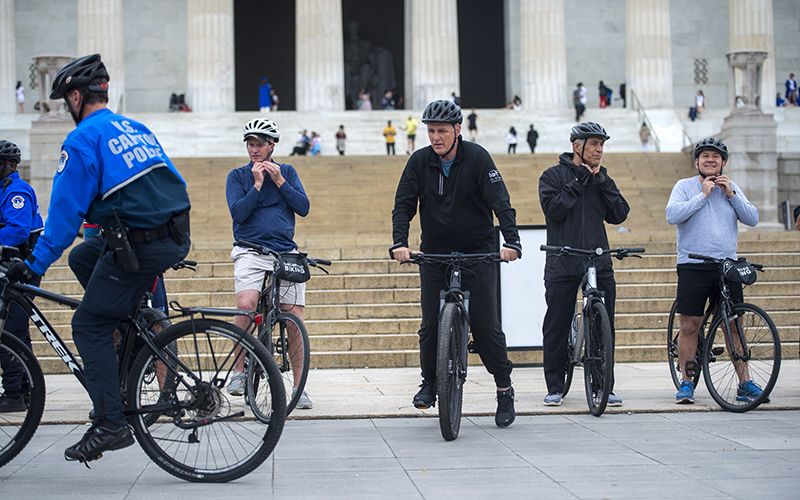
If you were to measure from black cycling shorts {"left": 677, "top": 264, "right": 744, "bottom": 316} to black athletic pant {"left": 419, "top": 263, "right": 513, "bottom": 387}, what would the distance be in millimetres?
1837

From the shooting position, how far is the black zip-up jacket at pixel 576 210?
685 cm

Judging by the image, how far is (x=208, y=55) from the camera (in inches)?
1304

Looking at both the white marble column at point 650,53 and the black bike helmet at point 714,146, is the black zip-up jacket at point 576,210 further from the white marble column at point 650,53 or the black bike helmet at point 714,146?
the white marble column at point 650,53

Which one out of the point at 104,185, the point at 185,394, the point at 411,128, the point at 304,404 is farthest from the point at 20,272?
the point at 411,128

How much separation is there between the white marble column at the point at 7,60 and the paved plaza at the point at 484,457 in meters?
31.5

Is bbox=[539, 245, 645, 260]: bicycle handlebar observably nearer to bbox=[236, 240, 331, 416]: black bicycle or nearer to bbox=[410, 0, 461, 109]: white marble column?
bbox=[236, 240, 331, 416]: black bicycle

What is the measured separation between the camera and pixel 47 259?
4.35m

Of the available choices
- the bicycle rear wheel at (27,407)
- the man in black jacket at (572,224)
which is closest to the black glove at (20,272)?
the bicycle rear wheel at (27,407)

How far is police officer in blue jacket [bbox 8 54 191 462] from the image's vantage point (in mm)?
4391

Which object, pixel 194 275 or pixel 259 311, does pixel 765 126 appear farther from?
pixel 259 311

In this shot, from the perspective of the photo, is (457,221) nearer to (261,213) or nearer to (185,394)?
(261,213)

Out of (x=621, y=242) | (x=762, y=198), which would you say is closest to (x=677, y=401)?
(x=621, y=242)

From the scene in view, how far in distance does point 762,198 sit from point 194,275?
52.9 ft

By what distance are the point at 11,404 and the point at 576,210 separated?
13.9 ft
